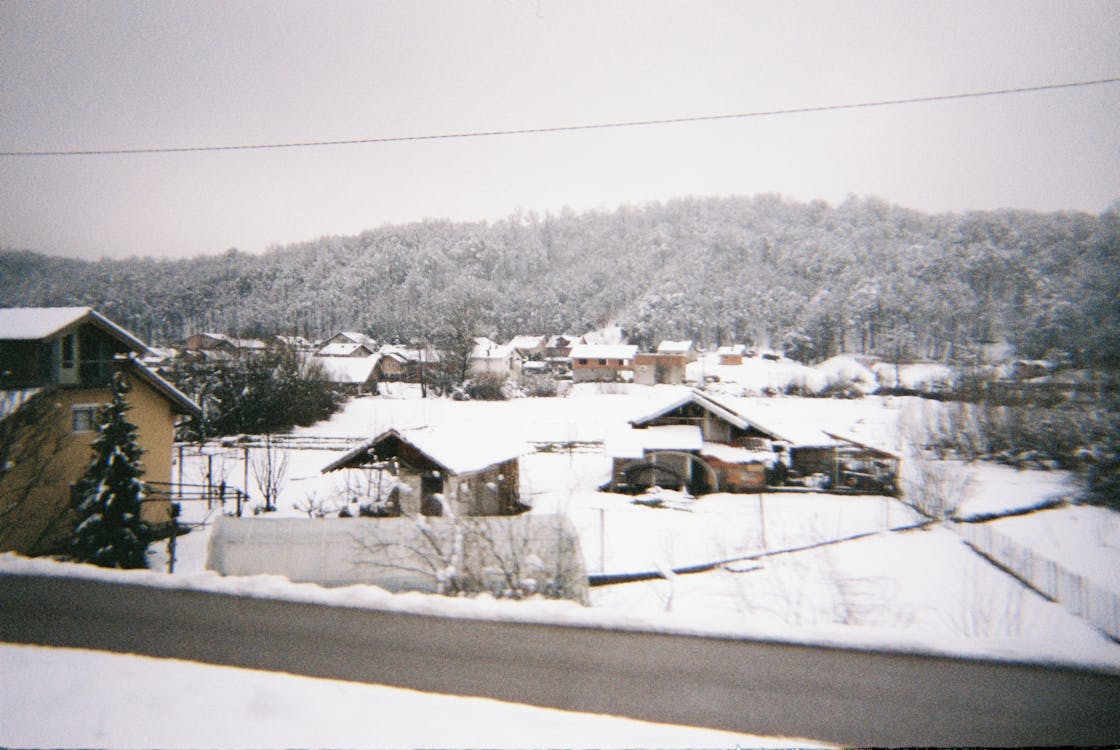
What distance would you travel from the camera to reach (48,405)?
816 centimetres

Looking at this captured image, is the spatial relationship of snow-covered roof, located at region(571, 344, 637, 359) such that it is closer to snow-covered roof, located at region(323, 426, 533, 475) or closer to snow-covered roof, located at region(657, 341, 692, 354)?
snow-covered roof, located at region(657, 341, 692, 354)

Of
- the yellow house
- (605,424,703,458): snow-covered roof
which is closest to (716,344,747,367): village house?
(605,424,703,458): snow-covered roof

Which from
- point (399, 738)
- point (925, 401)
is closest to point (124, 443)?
point (399, 738)

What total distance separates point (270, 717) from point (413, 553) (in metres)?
3.53

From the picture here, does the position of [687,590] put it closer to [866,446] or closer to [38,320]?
[38,320]

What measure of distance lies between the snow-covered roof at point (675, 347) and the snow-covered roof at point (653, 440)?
3109 cm

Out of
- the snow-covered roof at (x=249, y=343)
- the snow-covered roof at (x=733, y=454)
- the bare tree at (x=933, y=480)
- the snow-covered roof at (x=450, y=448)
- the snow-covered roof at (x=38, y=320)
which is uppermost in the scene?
the snow-covered roof at (x=249, y=343)

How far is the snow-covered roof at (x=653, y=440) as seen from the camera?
57.7 feet

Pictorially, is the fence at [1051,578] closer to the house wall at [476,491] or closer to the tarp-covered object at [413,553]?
the tarp-covered object at [413,553]

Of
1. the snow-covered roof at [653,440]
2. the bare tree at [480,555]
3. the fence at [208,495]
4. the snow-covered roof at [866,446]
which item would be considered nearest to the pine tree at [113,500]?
the fence at [208,495]

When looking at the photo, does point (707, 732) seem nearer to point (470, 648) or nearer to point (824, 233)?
point (470, 648)

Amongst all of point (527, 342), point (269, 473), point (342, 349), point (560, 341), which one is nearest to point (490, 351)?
point (527, 342)

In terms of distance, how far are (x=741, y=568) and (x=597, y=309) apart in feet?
139

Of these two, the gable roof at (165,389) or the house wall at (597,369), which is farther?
the house wall at (597,369)
